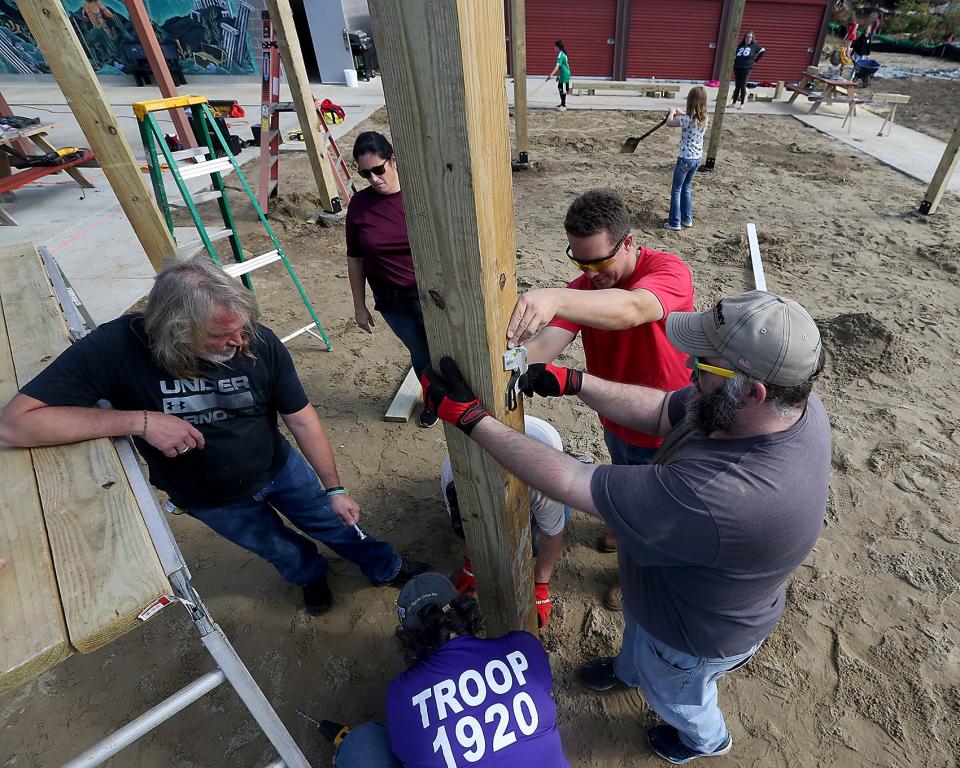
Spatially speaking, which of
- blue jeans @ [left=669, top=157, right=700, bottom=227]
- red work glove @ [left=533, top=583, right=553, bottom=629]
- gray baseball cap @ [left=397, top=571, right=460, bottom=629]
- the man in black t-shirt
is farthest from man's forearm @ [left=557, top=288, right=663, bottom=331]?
blue jeans @ [left=669, top=157, right=700, bottom=227]

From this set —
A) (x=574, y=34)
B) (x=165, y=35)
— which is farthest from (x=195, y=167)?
(x=574, y=34)

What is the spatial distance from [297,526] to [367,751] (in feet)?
3.87

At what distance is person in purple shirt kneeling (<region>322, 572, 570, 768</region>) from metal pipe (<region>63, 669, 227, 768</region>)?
0.54 meters

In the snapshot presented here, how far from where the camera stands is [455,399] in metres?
1.45

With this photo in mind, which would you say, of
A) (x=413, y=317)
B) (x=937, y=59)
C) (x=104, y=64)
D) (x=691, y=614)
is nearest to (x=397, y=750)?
(x=691, y=614)

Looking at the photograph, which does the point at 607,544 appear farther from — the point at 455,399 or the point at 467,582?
the point at 455,399

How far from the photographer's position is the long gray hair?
5.86ft

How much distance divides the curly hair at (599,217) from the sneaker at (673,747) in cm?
208

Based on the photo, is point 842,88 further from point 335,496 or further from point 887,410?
point 335,496

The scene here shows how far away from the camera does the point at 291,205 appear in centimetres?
751

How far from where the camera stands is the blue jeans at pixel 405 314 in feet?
11.4

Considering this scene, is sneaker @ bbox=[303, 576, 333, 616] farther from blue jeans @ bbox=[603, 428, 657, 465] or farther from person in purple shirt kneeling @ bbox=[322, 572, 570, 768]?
blue jeans @ bbox=[603, 428, 657, 465]

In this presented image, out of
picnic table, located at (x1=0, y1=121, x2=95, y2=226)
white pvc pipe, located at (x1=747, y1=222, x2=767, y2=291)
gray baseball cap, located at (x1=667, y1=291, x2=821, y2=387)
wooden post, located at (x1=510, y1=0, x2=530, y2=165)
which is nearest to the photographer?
gray baseball cap, located at (x1=667, y1=291, x2=821, y2=387)

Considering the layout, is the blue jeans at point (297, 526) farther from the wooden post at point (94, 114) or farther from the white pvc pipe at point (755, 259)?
the white pvc pipe at point (755, 259)
